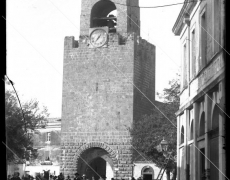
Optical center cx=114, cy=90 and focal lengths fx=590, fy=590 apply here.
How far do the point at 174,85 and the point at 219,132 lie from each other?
81.3 ft

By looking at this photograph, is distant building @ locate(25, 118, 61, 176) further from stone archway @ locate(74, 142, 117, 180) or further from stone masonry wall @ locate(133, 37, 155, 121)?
stone masonry wall @ locate(133, 37, 155, 121)

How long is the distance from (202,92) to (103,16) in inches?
1405

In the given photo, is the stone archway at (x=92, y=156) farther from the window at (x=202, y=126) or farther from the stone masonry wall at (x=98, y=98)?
the window at (x=202, y=126)

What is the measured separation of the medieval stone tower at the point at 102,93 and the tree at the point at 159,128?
2.99 metres

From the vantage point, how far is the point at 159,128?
40750 mm

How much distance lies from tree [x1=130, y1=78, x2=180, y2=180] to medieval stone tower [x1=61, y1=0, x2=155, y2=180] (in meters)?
2.99

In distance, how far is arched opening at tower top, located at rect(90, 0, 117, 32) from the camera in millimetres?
50844

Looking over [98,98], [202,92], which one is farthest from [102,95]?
[202,92]

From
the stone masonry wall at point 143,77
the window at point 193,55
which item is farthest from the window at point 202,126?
the stone masonry wall at point 143,77

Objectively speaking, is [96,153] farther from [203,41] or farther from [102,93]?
[203,41]

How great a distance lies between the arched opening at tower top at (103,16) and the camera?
167ft

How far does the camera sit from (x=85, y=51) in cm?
4959
